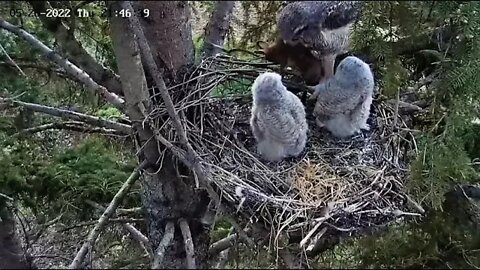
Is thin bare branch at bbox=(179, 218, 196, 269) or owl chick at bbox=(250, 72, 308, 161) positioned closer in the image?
thin bare branch at bbox=(179, 218, 196, 269)

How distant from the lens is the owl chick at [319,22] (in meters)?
1.08

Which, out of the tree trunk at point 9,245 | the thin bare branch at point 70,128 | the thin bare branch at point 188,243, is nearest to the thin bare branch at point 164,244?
the thin bare branch at point 188,243

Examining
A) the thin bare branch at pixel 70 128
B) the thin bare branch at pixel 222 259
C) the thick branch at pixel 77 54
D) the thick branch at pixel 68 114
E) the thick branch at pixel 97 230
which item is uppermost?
the thick branch at pixel 77 54

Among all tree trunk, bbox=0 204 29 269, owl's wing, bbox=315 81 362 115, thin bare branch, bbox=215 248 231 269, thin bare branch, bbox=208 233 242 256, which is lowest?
thin bare branch, bbox=215 248 231 269

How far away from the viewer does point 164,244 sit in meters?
1.17

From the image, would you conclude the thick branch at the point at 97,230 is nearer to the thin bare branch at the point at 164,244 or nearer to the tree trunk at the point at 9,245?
the thin bare branch at the point at 164,244

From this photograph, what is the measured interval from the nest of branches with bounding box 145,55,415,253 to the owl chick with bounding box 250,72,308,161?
0.02 meters

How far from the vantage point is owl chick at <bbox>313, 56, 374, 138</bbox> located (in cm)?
126

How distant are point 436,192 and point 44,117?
3.00ft

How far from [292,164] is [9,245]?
619 mm

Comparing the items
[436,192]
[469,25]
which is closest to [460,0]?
[469,25]

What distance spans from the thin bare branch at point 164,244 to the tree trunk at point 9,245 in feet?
1.13

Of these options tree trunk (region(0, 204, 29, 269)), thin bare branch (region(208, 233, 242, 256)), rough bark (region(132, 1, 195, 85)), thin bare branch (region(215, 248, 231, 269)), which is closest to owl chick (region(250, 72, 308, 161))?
rough bark (region(132, 1, 195, 85))

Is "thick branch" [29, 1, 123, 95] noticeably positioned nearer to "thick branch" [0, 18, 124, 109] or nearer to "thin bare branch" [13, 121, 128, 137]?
"thick branch" [0, 18, 124, 109]
